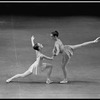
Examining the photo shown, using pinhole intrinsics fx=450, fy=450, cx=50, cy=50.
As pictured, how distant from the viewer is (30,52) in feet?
48.9

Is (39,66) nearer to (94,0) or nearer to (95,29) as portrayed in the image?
(95,29)

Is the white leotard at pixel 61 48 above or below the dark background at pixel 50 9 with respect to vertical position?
above

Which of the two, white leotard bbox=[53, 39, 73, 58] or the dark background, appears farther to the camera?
the dark background

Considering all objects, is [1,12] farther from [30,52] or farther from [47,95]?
[47,95]

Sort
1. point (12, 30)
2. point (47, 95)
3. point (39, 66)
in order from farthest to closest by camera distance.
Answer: point (12, 30) < point (39, 66) < point (47, 95)

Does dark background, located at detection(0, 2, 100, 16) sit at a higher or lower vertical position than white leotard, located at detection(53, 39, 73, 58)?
lower

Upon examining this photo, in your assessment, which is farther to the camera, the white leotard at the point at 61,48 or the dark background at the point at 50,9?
the dark background at the point at 50,9

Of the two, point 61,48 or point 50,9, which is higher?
point 61,48

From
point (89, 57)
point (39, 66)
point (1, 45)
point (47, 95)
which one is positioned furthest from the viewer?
point (1, 45)

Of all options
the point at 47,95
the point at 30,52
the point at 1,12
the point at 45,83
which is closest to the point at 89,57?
the point at 30,52

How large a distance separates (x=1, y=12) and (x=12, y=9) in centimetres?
72

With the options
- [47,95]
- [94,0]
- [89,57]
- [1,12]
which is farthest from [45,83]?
[94,0]

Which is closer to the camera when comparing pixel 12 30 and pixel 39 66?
pixel 39 66

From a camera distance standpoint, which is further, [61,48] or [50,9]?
[50,9]
